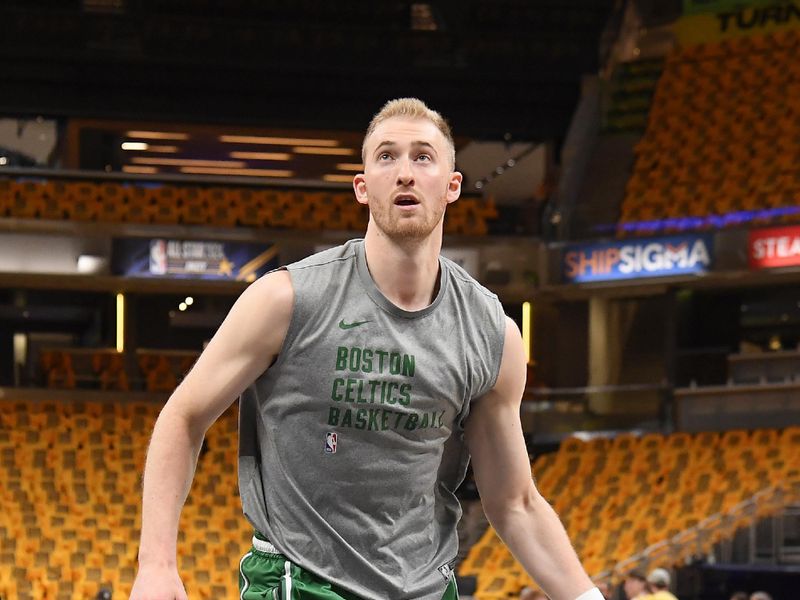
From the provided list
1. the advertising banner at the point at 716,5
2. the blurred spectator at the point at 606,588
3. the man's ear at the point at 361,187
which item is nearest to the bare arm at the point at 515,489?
the man's ear at the point at 361,187

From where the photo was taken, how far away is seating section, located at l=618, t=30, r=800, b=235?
20.1m

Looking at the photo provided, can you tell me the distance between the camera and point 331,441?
311cm

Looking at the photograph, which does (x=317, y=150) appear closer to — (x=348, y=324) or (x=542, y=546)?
(x=542, y=546)

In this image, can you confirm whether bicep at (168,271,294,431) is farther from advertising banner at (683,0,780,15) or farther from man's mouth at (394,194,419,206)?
advertising banner at (683,0,780,15)

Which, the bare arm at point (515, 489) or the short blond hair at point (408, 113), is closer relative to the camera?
the short blond hair at point (408, 113)

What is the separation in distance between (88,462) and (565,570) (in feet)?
55.6

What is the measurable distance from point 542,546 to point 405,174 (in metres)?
0.98

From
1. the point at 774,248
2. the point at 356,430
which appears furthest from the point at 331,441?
the point at 774,248

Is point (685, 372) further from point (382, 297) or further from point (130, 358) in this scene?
point (382, 297)

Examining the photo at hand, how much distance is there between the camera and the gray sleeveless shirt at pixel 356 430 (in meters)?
3.09

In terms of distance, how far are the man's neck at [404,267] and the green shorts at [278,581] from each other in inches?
23.9

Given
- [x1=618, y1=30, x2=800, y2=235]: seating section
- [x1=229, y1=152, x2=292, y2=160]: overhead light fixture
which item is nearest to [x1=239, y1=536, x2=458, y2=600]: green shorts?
[x1=618, y1=30, x2=800, y2=235]: seating section

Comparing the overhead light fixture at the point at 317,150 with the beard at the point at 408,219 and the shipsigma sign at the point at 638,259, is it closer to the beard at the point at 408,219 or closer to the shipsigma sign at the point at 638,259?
the shipsigma sign at the point at 638,259

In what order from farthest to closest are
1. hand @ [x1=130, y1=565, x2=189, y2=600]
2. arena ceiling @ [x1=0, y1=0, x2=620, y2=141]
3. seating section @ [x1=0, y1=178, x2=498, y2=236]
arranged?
arena ceiling @ [x1=0, y1=0, x2=620, y2=141] < seating section @ [x1=0, y1=178, x2=498, y2=236] < hand @ [x1=130, y1=565, x2=189, y2=600]
